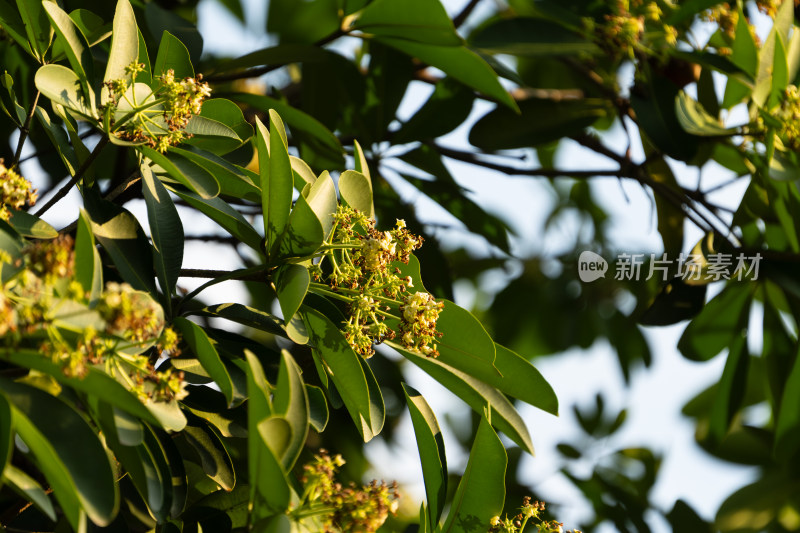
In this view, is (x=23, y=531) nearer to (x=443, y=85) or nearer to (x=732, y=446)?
(x=443, y=85)

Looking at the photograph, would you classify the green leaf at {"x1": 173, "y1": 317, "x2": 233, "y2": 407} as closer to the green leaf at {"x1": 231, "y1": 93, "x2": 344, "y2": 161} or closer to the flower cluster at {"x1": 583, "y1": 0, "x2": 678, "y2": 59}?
the green leaf at {"x1": 231, "y1": 93, "x2": 344, "y2": 161}

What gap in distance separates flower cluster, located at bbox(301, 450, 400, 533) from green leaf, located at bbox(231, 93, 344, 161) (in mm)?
829

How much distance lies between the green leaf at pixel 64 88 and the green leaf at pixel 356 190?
0.34 meters

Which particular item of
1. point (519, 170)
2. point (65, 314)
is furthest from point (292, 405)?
point (519, 170)

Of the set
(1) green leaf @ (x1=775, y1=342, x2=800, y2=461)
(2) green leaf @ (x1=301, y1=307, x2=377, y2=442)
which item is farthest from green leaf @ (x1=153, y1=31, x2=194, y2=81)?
(1) green leaf @ (x1=775, y1=342, x2=800, y2=461)

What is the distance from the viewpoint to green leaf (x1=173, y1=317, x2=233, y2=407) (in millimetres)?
845

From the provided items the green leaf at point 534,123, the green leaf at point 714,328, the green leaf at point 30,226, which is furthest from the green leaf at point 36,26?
the green leaf at point 714,328

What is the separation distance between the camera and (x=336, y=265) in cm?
100

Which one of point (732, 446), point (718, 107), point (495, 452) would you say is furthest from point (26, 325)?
point (732, 446)

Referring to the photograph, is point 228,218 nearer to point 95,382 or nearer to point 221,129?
point 221,129

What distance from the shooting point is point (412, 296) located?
1000 millimetres

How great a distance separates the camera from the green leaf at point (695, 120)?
1.81 m

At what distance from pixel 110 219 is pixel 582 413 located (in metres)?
2.49

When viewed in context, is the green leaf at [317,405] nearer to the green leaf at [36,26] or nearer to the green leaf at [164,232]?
the green leaf at [164,232]
